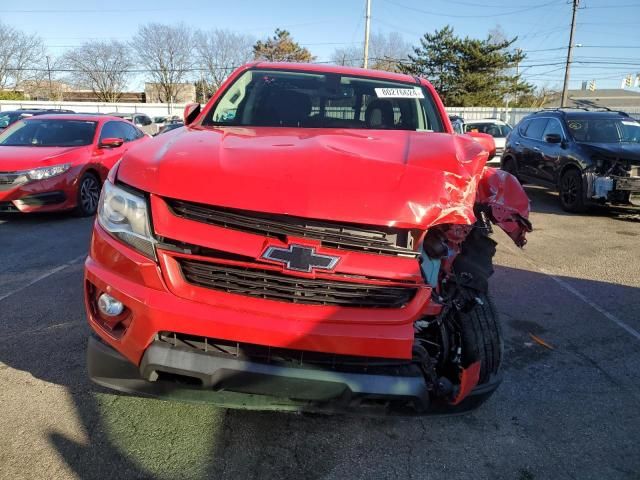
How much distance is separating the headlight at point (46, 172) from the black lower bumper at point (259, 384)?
5824 mm

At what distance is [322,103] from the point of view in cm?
394

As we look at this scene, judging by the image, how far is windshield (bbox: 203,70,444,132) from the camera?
3771 millimetres

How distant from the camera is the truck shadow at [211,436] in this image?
2.34 metres

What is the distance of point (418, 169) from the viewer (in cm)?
235

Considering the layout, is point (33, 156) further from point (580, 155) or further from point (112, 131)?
point (580, 155)

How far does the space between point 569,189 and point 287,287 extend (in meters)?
8.44

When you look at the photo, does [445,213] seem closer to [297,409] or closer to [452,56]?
[297,409]

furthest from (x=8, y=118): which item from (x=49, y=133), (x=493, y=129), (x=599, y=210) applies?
(x=599, y=210)

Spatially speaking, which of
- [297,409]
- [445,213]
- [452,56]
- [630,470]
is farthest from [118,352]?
[452,56]

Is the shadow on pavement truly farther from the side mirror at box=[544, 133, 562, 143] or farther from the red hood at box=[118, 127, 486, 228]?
the red hood at box=[118, 127, 486, 228]

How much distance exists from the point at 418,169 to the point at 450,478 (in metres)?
1.40

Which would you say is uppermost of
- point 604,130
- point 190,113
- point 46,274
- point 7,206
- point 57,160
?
point 190,113

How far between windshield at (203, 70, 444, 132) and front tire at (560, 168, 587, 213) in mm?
5865

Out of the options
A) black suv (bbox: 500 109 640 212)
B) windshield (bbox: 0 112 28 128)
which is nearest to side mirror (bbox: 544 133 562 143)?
black suv (bbox: 500 109 640 212)
